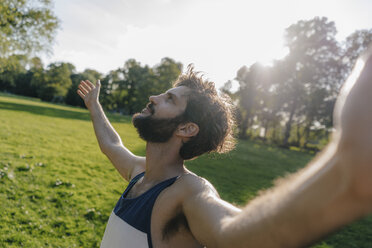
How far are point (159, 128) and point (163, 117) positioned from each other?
0.37 feet

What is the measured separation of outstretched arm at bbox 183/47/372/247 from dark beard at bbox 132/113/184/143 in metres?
1.39

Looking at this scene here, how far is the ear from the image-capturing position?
2.12m

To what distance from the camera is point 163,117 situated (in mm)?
2211

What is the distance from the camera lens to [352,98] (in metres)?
0.63

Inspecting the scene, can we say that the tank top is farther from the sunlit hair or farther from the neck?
the sunlit hair

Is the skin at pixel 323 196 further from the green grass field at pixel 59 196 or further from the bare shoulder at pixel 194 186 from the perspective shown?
the green grass field at pixel 59 196

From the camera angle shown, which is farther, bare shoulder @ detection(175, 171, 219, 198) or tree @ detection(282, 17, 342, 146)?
tree @ detection(282, 17, 342, 146)

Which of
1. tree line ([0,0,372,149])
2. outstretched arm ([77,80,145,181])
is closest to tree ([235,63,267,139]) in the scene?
tree line ([0,0,372,149])

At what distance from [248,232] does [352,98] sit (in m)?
0.56

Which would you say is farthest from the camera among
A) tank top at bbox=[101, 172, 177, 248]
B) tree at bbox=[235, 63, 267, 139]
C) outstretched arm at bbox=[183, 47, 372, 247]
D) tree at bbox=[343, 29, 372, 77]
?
tree at bbox=[235, 63, 267, 139]

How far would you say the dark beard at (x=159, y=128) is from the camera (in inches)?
85.0

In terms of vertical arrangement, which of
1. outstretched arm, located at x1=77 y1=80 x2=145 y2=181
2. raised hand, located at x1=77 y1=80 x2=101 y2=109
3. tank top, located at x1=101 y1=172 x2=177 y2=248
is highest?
raised hand, located at x1=77 y1=80 x2=101 y2=109

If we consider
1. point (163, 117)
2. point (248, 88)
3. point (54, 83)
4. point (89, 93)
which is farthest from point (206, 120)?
point (54, 83)

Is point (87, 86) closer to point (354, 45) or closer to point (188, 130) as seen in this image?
point (188, 130)
